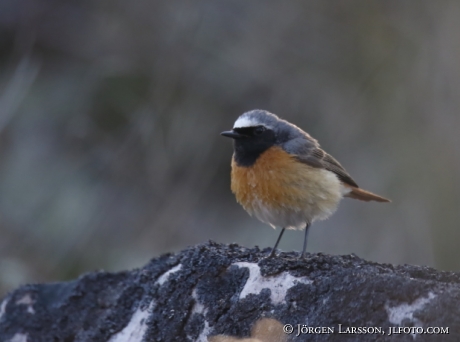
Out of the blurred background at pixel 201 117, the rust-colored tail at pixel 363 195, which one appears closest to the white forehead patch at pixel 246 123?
the rust-colored tail at pixel 363 195

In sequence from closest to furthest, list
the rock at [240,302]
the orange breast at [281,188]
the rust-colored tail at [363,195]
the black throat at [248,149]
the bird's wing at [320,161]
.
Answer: the rock at [240,302], the orange breast at [281,188], the black throat at [248,149], the bird's wing at [320,161], the rust-colored tail at [363,195]

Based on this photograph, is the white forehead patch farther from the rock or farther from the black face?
the rock

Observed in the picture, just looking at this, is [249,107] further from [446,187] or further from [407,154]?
[446,187]

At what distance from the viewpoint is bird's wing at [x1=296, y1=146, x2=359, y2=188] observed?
5.08 m

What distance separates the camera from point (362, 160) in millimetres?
9523

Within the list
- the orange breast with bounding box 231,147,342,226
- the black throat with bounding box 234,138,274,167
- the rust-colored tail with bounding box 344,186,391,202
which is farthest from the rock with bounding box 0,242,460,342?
the rust-colored tail with bounding box 344,186,391,202

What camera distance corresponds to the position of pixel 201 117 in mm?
9180

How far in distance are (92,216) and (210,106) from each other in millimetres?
2532

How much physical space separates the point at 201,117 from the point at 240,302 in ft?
19.3

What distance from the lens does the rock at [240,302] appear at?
3.00m

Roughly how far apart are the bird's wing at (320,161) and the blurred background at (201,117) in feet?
10.1

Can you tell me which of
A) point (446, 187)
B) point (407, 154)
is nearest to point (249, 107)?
point (407, 154)

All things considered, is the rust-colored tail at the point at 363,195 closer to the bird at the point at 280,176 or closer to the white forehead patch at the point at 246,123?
the bird at the point at 280,176

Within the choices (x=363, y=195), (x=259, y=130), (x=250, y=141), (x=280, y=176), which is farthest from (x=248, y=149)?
(x=363, y=195)
